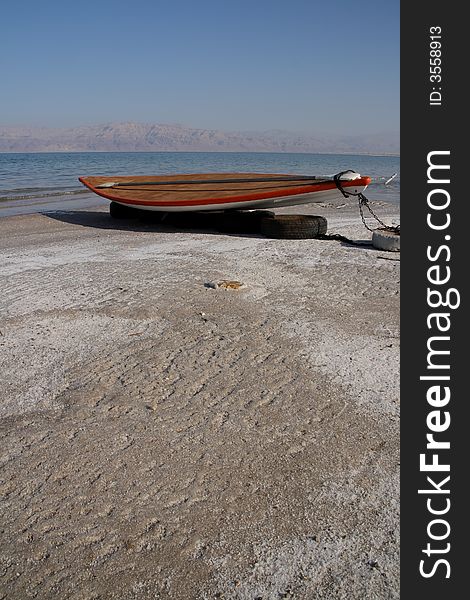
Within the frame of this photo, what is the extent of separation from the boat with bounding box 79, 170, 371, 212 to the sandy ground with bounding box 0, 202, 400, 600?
160 inches

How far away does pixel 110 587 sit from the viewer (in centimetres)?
265

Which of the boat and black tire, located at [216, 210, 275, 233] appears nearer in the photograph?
black tire, located at [216, 210, 275, 233]

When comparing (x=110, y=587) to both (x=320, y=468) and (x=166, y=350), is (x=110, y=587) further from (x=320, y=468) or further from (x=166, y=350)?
(x=166, y=350)

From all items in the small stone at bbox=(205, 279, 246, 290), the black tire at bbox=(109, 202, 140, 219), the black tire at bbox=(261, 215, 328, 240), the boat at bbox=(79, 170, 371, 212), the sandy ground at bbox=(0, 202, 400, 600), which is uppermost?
the boat at bbox=(79, 170, 371, 212)

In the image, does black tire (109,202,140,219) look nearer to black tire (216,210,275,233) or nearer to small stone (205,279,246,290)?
black tire (216,210,275,233)

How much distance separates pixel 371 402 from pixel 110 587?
7.20 feet

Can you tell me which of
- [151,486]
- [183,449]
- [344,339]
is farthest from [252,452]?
[344,339]

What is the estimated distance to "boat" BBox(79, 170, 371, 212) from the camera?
36.5 feet

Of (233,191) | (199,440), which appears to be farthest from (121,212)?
(199,440)

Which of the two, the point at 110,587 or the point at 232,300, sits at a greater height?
the point at 232,300

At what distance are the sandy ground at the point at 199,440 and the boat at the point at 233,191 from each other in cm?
406

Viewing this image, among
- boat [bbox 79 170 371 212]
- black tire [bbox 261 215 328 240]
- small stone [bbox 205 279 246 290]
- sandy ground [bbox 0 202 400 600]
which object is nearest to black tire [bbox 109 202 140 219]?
boat [bbox 79 170 371 212]

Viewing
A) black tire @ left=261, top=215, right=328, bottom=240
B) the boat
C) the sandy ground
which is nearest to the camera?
the sandy ground

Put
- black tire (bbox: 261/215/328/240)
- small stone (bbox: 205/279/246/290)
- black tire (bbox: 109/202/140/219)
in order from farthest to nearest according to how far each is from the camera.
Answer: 1. black tire (bbox: 109/202/140/219)
2. black tire (bbox: 261/215/328/240)
3. small stone (bbox: 205/279/246/290)
